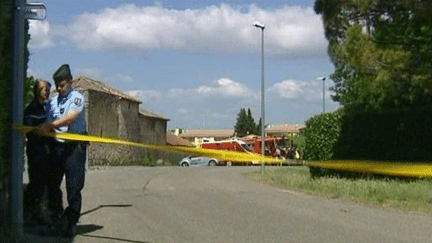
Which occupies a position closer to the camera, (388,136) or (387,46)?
(387,46)

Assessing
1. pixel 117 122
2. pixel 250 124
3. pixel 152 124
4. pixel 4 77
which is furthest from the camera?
pixel 250 124

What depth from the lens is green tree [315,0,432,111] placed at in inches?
672

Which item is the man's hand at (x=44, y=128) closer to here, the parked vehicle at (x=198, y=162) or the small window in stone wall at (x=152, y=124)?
the small window in stone wall at (x=152, y=124)

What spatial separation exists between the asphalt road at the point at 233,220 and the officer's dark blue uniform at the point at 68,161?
0.37 meters

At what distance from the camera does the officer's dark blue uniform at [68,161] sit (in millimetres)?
7324

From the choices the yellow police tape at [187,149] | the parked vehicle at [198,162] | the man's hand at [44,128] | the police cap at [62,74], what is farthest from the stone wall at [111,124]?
the yellow police tape at [187,149]

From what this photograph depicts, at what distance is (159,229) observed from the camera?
8.89 m

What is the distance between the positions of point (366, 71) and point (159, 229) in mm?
10420

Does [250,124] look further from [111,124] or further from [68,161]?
[68,161]

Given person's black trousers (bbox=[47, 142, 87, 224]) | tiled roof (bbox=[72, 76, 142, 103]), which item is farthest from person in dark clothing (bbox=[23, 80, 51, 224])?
tiled roof (bbox=[72, 76, 142, 103])

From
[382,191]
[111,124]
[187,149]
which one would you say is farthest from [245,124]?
[187,149]

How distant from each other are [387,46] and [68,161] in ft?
40.0

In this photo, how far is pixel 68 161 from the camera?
7312mm

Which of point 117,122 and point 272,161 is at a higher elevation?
point 117,122
